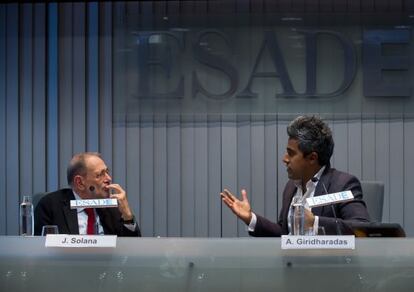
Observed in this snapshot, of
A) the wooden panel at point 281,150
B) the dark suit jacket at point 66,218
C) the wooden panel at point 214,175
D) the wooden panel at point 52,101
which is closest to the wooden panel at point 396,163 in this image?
the wooden panel at point 281,150

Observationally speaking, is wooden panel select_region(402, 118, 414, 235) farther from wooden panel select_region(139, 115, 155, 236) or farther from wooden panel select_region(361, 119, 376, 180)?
wooden panel select_region(139, 115, 155, 236)

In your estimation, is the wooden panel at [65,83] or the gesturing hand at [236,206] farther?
the wooden panel at [65,83]

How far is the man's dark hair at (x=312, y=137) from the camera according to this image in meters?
3.11

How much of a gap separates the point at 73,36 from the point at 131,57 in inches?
17.8

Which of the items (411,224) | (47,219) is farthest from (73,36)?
(411,224)

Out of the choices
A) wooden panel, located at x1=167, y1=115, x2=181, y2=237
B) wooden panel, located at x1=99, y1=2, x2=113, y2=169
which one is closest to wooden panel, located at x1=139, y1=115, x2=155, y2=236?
wooden panel, located at x1=167, y1=115, x2=181, y2=237

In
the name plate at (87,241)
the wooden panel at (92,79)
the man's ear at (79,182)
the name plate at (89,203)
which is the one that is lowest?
the name plate at (87,241)

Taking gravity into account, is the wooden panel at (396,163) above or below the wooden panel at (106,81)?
below

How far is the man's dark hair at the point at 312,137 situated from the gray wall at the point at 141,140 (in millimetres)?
2071

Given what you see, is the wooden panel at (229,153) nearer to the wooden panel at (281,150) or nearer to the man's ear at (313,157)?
the wooden panel at (281,150)

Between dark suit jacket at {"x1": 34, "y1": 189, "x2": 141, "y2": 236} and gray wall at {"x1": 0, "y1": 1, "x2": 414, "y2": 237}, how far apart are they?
78.5 inches

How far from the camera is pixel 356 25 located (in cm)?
521

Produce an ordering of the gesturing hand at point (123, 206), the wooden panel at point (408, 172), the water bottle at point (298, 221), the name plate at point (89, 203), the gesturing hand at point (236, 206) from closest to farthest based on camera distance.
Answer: the water bottle at point (298, 221) < the name plate at point (89, 203) < the gesturing hand at point (236, 206) < the gesturing hand at point (123, 206) < the wooden panel at point (408, 172)

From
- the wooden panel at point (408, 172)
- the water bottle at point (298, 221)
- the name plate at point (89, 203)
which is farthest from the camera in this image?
the wooden panel at point (408, 172)
